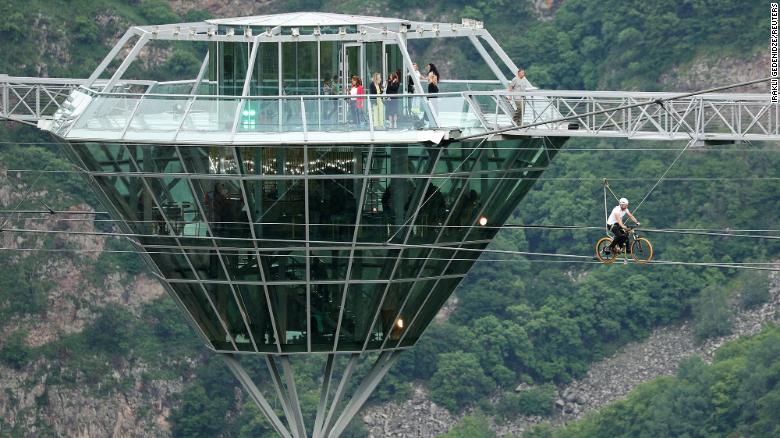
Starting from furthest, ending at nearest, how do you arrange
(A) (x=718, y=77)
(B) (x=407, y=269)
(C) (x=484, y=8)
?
(C) (x=484, y=8) → (A) (x=718, y=77) → (B) (x=407, y=269)

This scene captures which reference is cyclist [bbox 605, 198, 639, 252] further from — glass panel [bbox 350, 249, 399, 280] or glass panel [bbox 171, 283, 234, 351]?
glass panel [bbox 171, 283, 234, 351]

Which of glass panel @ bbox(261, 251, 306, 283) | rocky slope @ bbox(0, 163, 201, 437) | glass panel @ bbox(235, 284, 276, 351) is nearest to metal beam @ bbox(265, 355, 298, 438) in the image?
glass panel @ bbox(235, 284, 276, 351)

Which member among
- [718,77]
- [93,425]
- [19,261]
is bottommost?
[93,425]

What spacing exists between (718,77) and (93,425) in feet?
164

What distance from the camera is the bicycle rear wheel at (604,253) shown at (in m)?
68.8

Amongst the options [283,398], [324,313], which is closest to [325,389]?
[283,398]

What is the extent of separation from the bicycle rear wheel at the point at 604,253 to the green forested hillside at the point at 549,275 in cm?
9115

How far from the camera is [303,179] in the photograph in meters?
68.4

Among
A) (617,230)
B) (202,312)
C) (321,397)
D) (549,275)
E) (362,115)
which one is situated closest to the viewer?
(362,115)

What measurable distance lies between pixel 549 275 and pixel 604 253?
359 ft

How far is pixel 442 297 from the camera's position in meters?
73.1

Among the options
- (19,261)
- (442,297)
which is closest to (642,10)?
(19,261)

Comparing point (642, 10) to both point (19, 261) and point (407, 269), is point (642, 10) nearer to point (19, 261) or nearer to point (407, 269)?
point (19, 261)

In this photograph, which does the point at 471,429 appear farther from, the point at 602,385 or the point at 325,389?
the point at 325,389
